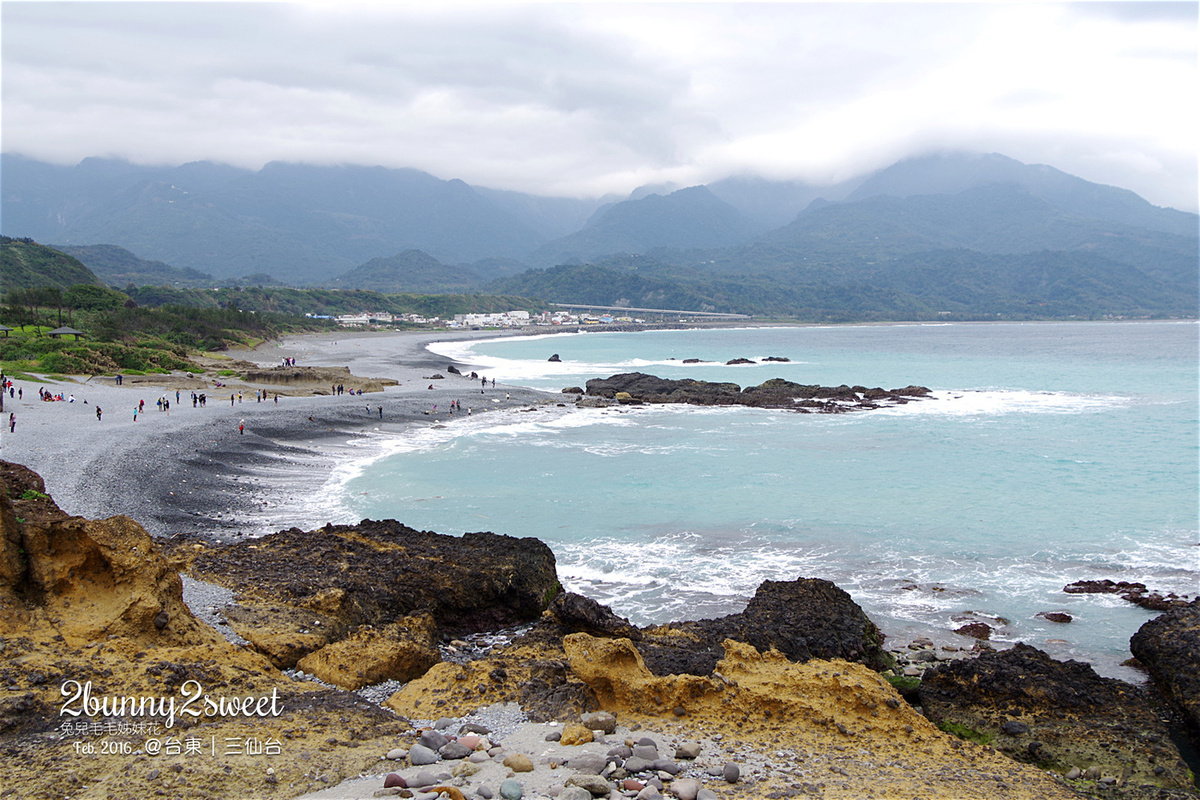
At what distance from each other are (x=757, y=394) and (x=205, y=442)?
30.8 metres

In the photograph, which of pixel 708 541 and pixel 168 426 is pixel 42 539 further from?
pixel 168 426

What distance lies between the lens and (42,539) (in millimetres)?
7281

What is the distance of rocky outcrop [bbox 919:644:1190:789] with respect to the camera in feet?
23.0

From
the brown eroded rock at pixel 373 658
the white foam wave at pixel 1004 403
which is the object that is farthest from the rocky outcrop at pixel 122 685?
the white foam wave at pixel 1004 403

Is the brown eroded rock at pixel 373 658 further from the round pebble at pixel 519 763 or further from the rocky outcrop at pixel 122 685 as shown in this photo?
the round pebble at pixel 519 763

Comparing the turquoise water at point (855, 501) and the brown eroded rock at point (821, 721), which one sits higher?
the brown eroded rock at point (821, 721)

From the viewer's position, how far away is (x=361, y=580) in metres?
10.5

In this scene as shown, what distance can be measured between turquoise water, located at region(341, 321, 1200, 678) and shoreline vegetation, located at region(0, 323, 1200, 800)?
2.60 meters

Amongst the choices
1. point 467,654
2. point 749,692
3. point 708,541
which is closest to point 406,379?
point 708,541

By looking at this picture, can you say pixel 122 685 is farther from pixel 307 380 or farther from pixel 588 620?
pixel 307 380

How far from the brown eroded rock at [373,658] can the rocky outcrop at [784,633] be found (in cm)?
276

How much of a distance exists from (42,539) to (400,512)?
11042 millimetres

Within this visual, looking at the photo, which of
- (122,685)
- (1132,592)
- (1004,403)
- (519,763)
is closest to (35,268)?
(122,685)

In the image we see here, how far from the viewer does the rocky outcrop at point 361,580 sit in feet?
28.5
